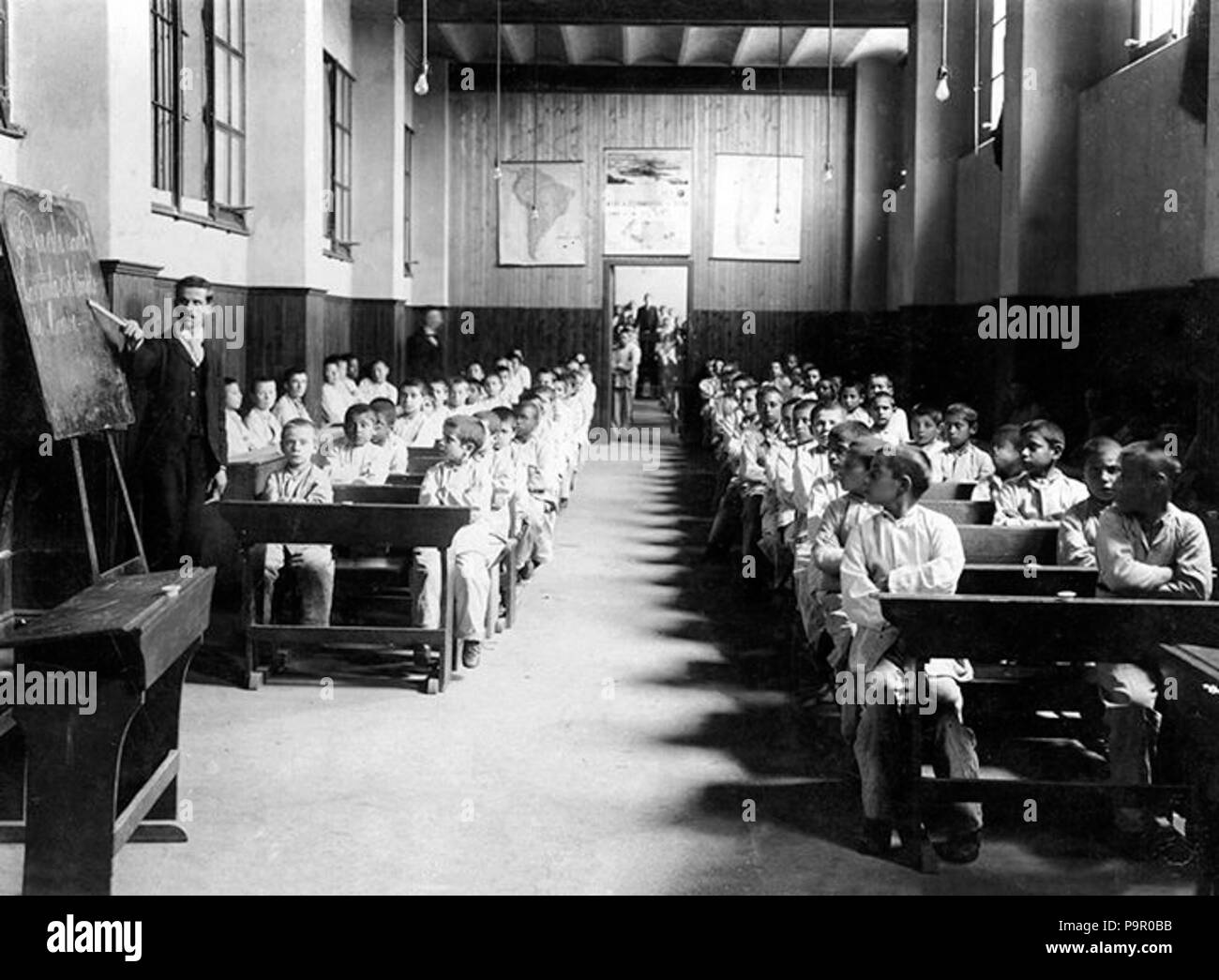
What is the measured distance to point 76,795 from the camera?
3.36 m

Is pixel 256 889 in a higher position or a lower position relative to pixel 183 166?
lower

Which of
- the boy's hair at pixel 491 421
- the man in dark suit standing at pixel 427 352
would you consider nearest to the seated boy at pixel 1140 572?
the boy's hair at pixel 491 421

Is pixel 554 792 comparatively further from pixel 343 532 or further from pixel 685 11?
pixel 685 11

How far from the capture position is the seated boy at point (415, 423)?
10516 millimetres

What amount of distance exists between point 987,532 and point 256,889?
297cm

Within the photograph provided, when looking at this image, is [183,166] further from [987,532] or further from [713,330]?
[713,330]

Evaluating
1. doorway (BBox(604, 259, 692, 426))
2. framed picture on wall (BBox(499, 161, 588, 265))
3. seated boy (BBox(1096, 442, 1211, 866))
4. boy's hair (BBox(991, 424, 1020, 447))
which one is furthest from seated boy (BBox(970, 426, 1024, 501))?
doorway (BBox(604, 259, 692, 426))

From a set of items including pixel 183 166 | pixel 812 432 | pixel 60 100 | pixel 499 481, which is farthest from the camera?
pixel 183 166

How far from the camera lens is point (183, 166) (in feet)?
30.3

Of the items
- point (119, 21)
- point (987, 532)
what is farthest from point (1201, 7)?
point (119, 21)

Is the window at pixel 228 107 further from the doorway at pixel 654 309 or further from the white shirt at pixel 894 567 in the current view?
the doorway at pixel 654 309

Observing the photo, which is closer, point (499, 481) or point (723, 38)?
point (499, 481)

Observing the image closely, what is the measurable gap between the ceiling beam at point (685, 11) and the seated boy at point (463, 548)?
329 inches
